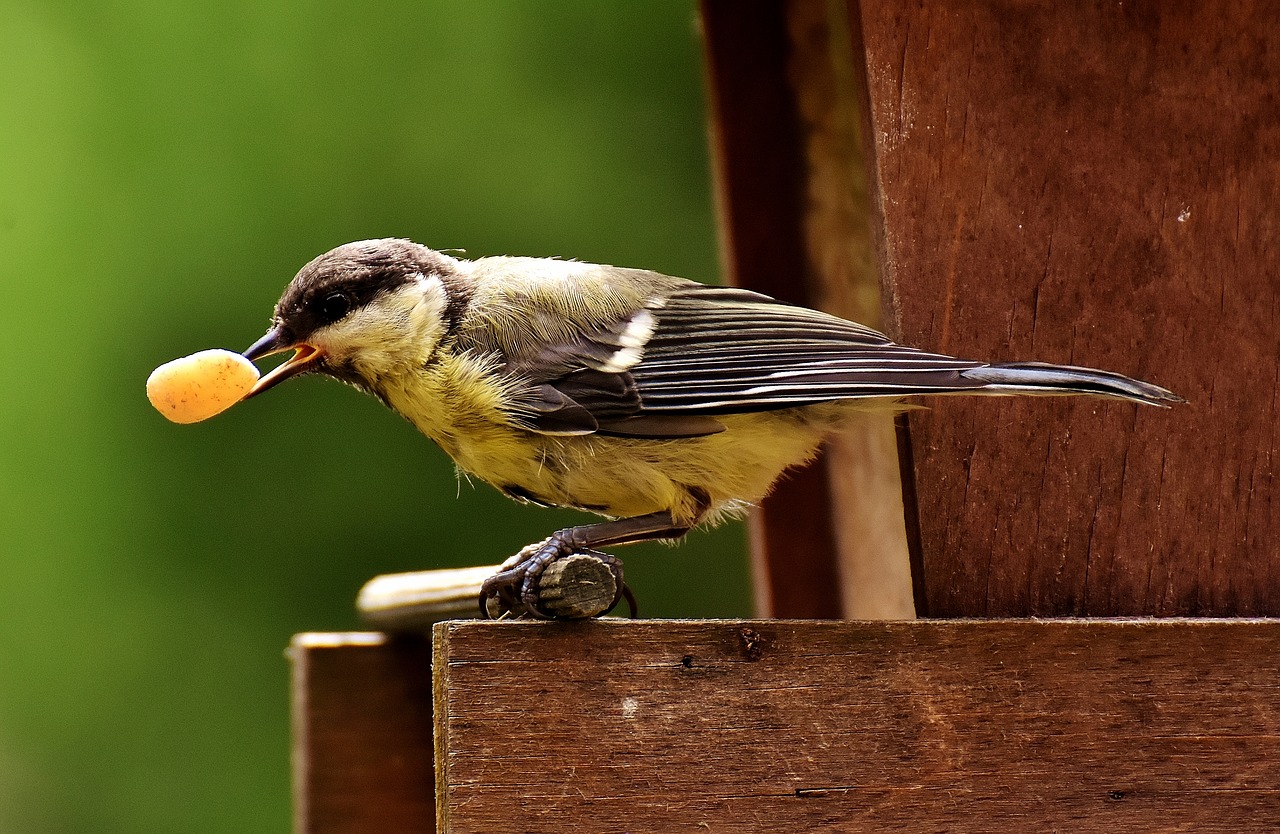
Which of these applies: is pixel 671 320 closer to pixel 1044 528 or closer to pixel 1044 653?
pixel 1044 528

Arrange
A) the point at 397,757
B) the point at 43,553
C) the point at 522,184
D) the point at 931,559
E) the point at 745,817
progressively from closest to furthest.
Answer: the point at 745,817 → the point at 931,559 → the point at 397,757 → the point at 43,553 → the point at 522,184

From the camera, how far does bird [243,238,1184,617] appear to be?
184 cm

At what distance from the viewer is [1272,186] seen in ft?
5.96

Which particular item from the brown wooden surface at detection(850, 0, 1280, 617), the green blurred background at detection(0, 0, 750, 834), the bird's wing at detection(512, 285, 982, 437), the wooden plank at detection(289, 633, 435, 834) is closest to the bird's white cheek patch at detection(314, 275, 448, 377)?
the bird's wing at detection(512, 285, 982, 437)

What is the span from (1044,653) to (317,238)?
2.68 meters

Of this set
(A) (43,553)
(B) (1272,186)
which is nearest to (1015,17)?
(B) (1272,186)

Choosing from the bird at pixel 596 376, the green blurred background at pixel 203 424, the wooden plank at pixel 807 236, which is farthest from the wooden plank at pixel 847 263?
the green blurred background at pixel 203 424

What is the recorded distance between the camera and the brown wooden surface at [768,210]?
8.96 ft

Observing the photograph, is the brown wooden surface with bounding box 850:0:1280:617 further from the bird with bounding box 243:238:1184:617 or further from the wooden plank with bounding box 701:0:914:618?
the wooden plank with bounding box 701:0:914:618

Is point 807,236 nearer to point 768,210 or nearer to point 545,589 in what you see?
point 768,210

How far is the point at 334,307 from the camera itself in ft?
7.24

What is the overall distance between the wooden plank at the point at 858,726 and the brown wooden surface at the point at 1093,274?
0.17 m

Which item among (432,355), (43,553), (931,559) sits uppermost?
(432,355)

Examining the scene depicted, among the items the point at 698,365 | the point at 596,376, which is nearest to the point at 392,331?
the point at 596,376
